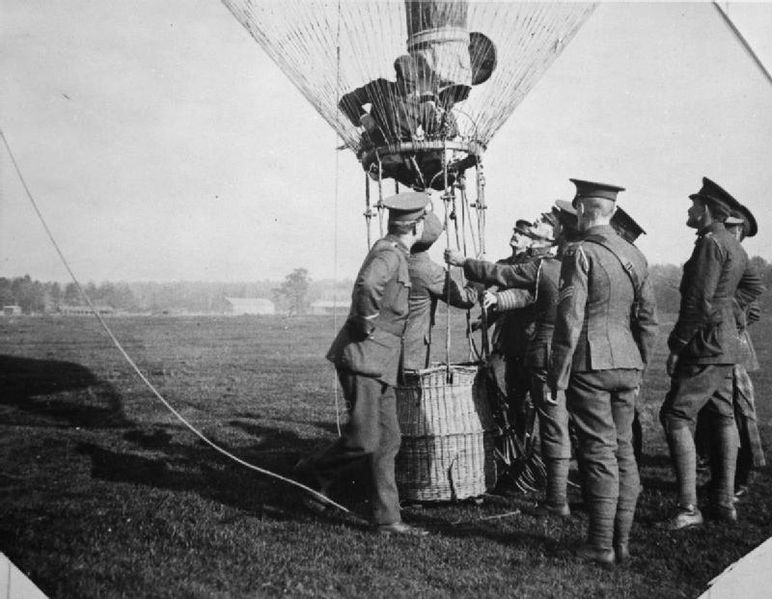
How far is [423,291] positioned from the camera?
5195 millimetres

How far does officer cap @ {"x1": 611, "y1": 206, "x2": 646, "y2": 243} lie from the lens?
19.1ft

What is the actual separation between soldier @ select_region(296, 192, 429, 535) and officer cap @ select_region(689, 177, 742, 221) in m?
2.15

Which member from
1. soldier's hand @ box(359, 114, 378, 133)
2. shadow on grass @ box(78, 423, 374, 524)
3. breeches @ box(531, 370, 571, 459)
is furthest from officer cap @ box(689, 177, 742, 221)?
shadow on grass @ box(78, 423, 374, 524)

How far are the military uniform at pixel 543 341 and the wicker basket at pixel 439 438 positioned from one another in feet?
1.71

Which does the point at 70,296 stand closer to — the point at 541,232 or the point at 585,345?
the point at 541,232

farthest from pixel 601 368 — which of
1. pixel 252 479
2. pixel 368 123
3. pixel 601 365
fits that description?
pixel 252 479

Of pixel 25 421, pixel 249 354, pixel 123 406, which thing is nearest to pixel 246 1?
pixel 25 421

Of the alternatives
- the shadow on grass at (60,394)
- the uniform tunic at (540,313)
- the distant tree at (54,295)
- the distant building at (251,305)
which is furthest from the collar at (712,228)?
the distant building at (251,305)

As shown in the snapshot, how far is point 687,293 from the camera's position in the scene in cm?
483

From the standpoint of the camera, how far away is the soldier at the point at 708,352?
15.5 feet

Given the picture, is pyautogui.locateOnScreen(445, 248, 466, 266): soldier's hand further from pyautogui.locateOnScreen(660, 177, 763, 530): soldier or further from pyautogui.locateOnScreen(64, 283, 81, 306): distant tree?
pyautogui.locateOnScreen(64, 283, 81, 306): distant tree

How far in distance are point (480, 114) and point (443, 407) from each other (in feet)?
7.68

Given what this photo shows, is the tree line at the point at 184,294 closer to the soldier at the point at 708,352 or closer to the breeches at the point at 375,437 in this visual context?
the soldier at the point at 708,352

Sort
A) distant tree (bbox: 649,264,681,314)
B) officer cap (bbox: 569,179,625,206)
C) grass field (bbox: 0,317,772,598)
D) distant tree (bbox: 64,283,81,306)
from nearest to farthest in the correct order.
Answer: grass field (bbox: 0,317,772,598) < officer cap (bbox: 569,179,625,206) < distant tree (bbox: 649,264,681,314) < distant tree (bbox: 64,283,81,306)
